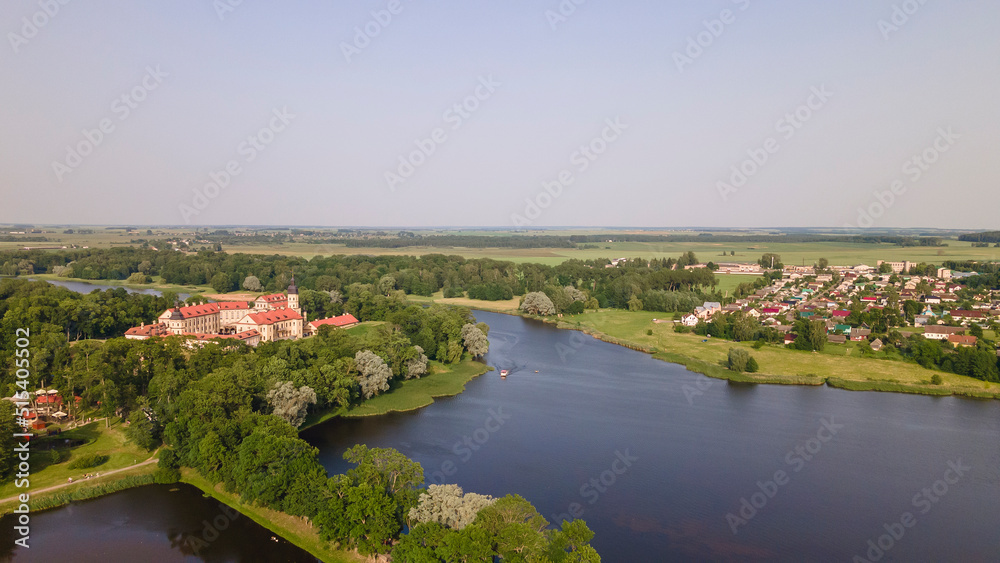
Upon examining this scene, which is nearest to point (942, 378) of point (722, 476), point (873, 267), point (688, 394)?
point (688, 394)

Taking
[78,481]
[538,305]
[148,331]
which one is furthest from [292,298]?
[78,481]

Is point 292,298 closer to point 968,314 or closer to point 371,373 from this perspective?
point 371,373

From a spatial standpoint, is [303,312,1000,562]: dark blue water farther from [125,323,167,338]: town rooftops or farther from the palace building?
[125,323,167,338]: town rooftops

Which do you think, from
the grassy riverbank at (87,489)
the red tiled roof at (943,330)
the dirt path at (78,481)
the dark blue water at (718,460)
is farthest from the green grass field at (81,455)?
the red tiled roof at (943,330)

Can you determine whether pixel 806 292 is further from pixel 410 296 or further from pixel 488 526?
pixel 488 526

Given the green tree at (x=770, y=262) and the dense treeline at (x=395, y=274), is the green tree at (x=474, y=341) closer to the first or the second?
the dense treeline at (x=395, y=274)
